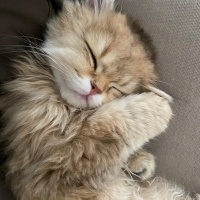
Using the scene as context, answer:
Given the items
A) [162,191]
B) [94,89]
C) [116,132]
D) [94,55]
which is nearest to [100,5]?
[94,55]

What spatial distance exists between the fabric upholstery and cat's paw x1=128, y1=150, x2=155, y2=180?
2.8 inches

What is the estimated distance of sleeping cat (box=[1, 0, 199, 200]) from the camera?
1.01 metres

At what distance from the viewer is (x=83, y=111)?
107 cm

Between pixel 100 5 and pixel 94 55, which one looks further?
pixel 100 5

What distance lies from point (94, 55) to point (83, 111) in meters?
0.17

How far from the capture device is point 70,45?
3.60ft

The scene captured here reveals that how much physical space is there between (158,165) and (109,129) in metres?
0.31

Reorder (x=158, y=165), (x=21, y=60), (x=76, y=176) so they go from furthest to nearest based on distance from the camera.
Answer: (x=158, y=165) → (x=21, y=60) → (x=76, y=176)

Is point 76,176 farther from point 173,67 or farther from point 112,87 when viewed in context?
point 173,67

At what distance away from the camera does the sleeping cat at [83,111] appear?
101cm

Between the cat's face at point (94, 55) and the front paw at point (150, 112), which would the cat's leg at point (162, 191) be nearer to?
the front paw at point (150, 112)

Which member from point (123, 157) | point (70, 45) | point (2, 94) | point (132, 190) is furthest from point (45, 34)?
point (132, 190)

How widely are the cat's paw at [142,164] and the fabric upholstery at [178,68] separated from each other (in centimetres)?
7

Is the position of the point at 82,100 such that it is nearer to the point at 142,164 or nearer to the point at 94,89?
the point at 94,89
